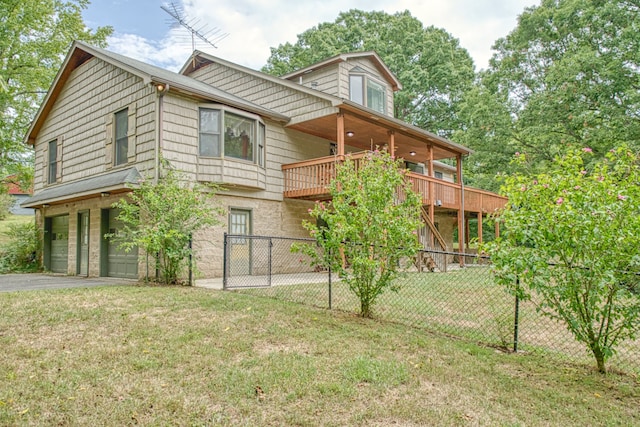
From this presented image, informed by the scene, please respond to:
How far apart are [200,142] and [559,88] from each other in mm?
14706

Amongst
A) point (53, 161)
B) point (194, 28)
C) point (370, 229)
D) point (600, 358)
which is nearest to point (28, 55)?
point (53, 161)

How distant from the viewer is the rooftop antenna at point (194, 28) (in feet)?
48.0

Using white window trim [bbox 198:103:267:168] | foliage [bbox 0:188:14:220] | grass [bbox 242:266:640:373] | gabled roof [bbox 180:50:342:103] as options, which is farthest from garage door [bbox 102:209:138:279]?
foliage [bbox 0:188:14:220]

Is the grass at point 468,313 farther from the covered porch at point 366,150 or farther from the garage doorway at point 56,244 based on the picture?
the garage doorway at point 56,244

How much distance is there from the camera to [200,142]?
10734mm

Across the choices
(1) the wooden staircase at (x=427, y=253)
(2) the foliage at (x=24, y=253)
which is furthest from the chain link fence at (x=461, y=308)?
(2) the foliage at (x=24, y=253)

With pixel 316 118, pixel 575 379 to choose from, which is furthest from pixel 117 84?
pixel 575 379

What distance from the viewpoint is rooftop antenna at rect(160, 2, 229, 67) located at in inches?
576

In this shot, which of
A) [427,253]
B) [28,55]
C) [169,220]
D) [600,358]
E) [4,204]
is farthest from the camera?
[4,204]

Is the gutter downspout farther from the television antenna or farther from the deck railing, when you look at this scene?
the television antenna

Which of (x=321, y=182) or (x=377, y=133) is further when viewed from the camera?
(x=377, y=133)

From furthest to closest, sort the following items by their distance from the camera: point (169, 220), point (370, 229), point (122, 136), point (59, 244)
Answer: point (59, 244) < point (122, 136) < point (169, 220) < point (370, 229)

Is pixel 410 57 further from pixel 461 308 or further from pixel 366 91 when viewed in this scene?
pixel 461 308

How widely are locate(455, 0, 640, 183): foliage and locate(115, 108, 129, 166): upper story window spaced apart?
1275cm
